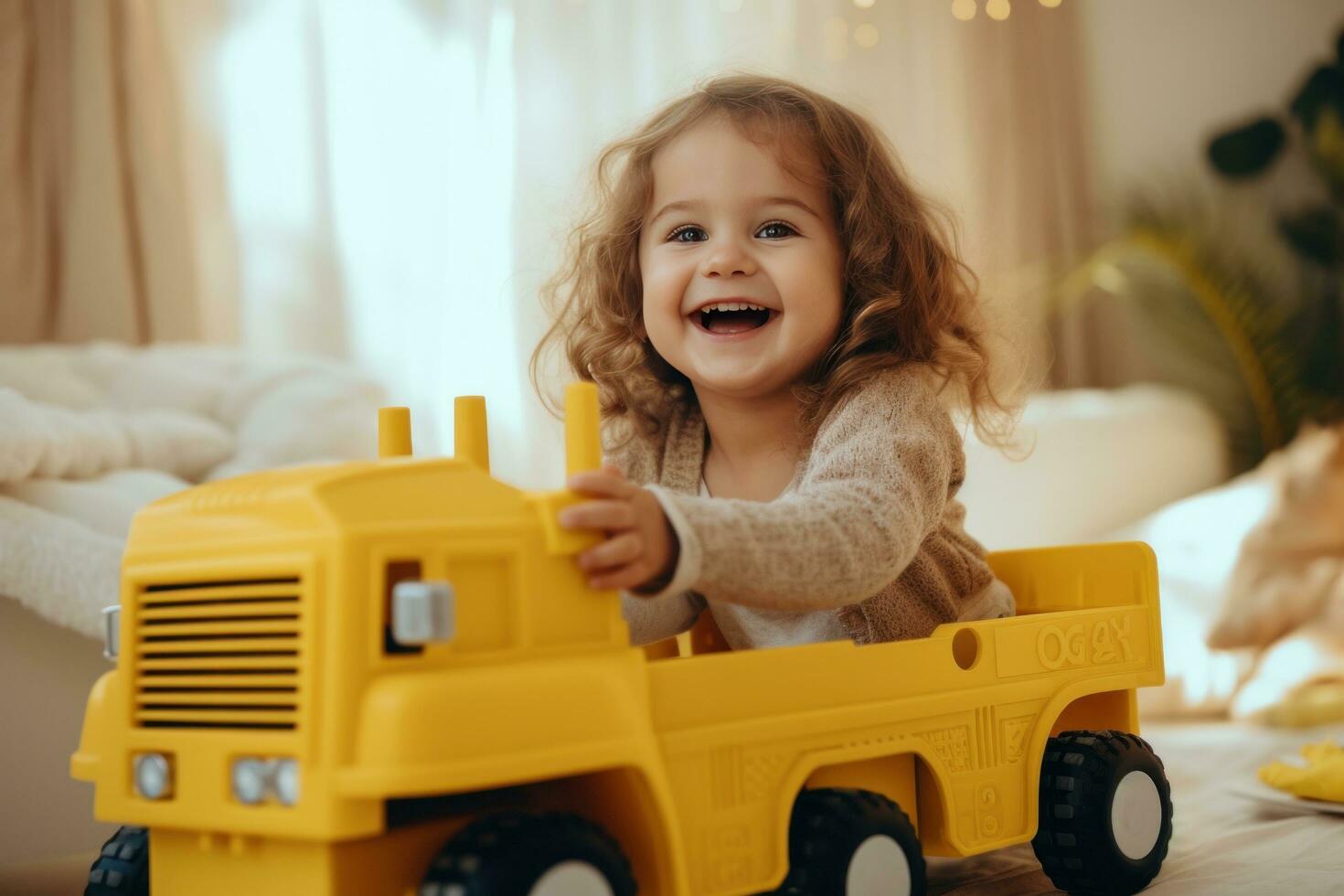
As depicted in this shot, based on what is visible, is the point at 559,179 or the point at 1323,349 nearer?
the point at 559,179

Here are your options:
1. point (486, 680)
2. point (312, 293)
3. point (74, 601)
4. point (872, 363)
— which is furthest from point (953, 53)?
point (486, 680)

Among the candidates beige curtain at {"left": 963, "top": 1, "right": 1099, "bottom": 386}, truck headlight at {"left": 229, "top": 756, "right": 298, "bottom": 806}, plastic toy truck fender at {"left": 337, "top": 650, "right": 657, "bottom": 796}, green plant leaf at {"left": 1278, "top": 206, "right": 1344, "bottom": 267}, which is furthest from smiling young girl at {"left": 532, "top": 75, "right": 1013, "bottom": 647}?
green plant leaf at {"left": 1278, "top": 206, "right": 1344, "bottom": 267}

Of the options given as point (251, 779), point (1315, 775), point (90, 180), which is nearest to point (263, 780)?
point (251, 779)

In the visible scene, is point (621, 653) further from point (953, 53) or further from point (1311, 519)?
point (953, 53)

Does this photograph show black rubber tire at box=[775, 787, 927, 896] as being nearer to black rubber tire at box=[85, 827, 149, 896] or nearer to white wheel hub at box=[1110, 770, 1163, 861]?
white wheel hub at box=[1110, 770, 1163, 861]

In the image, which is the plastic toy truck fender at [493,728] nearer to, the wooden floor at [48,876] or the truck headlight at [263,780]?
the truck headlight at [263,780]

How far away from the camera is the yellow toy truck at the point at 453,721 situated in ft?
1.87

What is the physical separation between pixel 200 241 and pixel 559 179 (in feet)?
1.85

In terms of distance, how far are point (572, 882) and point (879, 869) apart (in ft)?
0.71

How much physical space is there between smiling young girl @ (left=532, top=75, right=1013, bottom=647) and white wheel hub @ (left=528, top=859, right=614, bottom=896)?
0.31 m

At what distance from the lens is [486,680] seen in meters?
0.58

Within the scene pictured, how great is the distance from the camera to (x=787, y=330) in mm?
988

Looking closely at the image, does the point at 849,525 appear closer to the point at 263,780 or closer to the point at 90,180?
the point at 263,780

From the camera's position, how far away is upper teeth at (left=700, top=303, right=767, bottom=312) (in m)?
1.00
